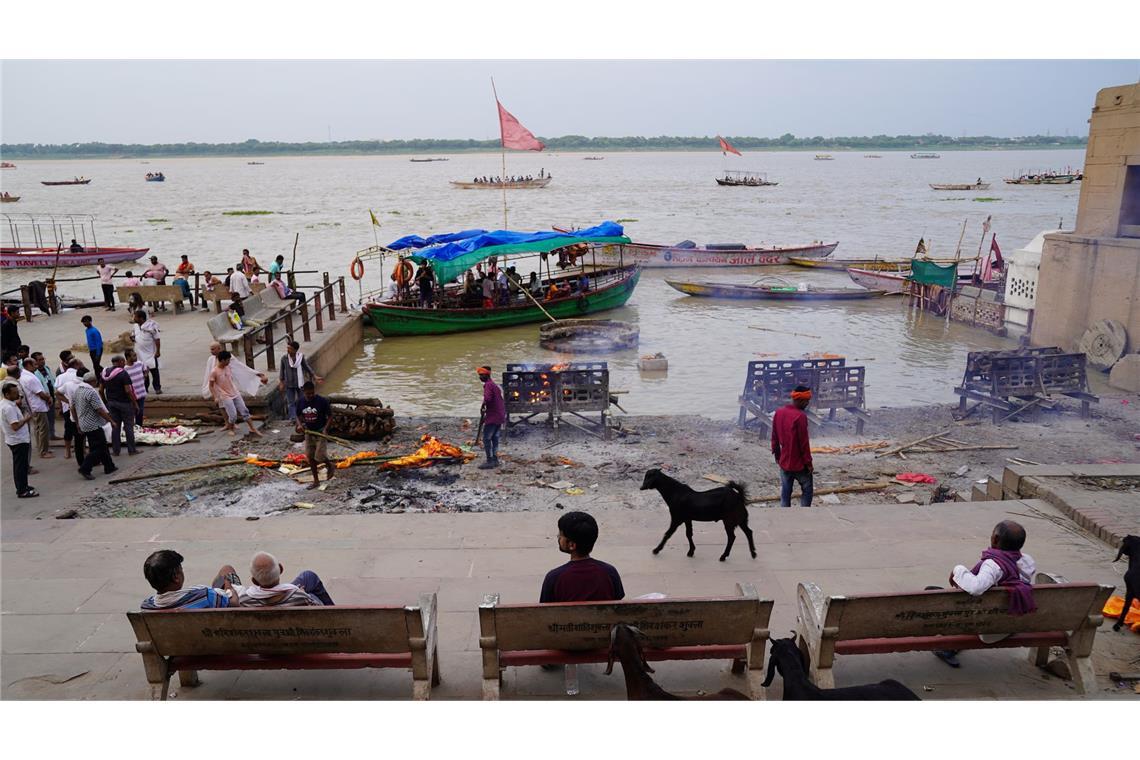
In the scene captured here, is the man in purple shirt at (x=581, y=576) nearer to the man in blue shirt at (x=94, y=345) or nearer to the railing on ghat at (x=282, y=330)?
the railing on ghat at (x=282, y=330)

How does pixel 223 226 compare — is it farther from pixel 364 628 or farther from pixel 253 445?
pixel 364 628

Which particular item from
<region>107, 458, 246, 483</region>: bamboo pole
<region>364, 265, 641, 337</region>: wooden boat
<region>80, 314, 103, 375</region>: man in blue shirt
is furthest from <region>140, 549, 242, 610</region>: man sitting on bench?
<region>364, 265, 641, 337</region>: wooden boat

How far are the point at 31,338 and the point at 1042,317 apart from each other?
72.9 feet

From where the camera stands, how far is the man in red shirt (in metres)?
7.54

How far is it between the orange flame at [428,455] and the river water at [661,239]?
450 cm

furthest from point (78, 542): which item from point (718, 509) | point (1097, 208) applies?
point (1097, 208)

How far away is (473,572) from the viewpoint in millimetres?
6426

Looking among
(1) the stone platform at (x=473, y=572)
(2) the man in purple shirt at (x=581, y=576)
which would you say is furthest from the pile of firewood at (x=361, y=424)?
(2) the man in purple shirt at (x=581, y=576)

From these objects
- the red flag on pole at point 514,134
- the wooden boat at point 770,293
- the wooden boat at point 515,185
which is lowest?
the wooden boat at point 770,293

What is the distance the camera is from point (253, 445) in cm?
1131

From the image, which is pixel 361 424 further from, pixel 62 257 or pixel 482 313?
pixel 62 257

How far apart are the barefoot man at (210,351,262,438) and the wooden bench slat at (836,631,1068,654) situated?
947 cm

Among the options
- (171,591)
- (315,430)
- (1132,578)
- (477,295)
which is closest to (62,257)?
(477,295)

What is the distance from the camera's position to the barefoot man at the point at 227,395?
1147cm
